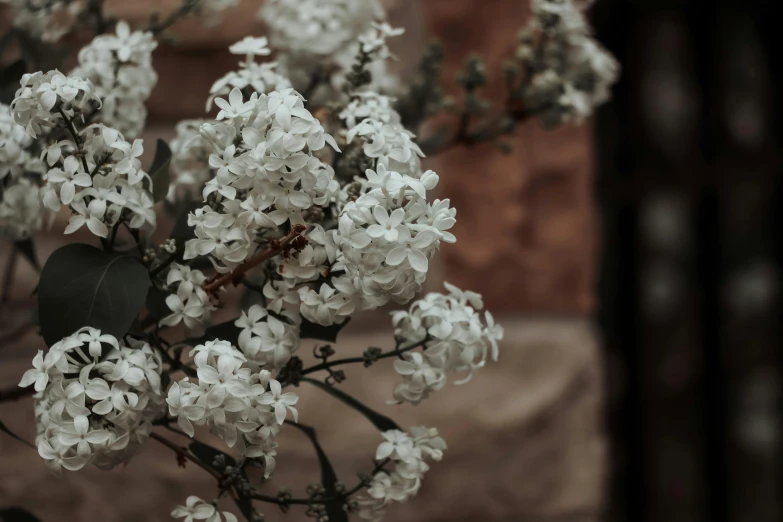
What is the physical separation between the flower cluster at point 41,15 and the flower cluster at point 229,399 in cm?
29

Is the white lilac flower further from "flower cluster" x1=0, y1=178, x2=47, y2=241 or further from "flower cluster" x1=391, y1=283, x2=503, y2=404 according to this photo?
"flower cluster" x1=0, y1=178, x2=47, y2=241

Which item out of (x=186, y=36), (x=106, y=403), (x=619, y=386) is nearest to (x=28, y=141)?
(x=106, y=403)

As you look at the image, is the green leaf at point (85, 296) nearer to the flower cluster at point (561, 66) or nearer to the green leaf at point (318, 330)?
the green leaf at point (318, 330)

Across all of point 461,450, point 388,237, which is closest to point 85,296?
point 388,237

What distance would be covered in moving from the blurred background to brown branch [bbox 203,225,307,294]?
29cm

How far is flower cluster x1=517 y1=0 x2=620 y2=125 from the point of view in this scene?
61 cm

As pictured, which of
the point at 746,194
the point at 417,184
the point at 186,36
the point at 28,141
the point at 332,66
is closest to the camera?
the point at 417,184

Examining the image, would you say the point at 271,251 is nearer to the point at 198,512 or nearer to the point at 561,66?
the point at 198,512

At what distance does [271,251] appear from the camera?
0.37m

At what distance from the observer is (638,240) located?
4.40ft

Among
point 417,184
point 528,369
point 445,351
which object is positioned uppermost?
point 417,184

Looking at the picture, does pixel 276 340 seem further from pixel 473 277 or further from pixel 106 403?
pixel 473 277

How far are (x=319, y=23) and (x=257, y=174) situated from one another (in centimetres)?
25

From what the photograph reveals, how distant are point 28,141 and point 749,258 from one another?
112 centimetres
